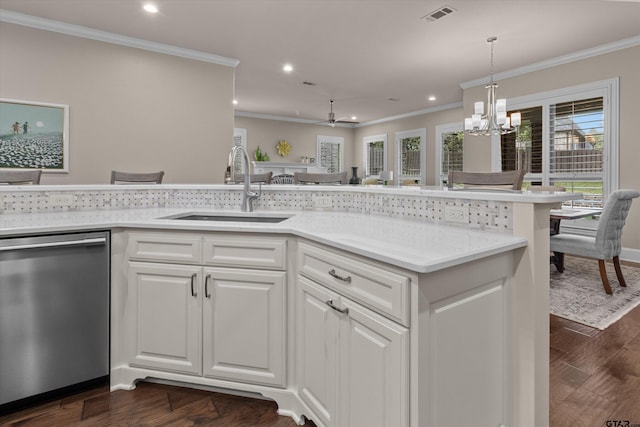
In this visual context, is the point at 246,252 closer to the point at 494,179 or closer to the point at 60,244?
the point at 60,244

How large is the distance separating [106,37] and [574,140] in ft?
19.6

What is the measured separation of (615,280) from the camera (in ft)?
11.6

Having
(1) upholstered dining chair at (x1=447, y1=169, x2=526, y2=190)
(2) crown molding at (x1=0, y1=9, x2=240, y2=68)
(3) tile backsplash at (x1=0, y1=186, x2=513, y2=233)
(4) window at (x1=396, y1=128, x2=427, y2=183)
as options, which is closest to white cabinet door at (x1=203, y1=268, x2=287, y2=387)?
(3) tile backsplash at (x1=0, y1=186, x2=513, y2=233)

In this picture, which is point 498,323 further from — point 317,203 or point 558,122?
point 558,122

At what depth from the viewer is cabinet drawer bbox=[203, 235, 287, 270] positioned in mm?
1545

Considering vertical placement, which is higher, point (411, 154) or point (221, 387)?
point (411, 154)

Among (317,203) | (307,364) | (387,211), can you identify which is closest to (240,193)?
(317,203)

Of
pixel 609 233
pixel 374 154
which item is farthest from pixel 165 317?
pixel 374 154

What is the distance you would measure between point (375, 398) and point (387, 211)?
1.01 meters

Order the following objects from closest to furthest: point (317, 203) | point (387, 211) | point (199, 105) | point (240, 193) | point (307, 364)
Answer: point (307, 364) < point (387, 211) < point (317, 203) < point (240, 193) < point (199, 105)

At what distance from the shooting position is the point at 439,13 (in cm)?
346

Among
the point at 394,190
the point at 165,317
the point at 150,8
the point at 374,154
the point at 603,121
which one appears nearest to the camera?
the point at 165,317

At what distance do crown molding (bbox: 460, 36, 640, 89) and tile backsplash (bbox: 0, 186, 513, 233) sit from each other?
4457 mm

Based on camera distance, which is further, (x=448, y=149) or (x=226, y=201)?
(x=448, y=149)
